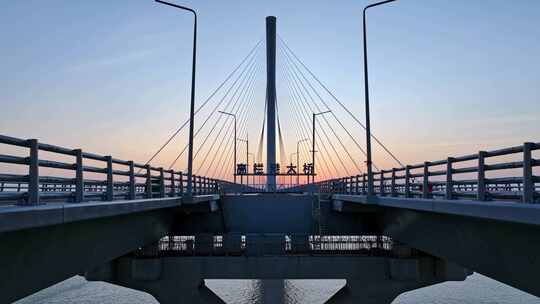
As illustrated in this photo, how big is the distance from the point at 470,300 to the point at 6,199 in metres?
64.9

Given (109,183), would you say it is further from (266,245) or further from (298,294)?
(298,294)

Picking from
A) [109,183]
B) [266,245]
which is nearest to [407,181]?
[109,183]

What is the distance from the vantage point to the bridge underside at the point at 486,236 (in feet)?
32.3

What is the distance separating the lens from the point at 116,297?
69.2 meters

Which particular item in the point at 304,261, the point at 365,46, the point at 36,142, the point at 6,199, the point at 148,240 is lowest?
the point at 304,261

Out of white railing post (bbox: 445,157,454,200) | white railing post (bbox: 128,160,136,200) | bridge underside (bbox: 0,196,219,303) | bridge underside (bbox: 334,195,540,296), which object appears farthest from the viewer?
white railing post (bbox: 128,160,136,200)

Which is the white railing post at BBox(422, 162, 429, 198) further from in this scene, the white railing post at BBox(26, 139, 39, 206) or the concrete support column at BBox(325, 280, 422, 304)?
the concrete support column at BBox(325, 280, 422, 304)

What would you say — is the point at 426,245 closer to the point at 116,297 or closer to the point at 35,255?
the point at 35,255

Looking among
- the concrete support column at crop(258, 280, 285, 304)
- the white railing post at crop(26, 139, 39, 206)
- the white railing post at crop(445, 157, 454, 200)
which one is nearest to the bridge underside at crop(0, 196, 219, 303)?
the white railing post at crop(26, 139, 39, 206)

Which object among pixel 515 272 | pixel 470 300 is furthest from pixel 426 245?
pixel 470 300

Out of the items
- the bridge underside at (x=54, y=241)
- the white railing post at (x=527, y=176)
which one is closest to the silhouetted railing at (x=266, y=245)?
the bridge underside at (x=54, y=241)

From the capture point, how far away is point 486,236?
12.2m

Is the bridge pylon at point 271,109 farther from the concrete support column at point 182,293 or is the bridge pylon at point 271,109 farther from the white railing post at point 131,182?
the white railing post at point 131,182

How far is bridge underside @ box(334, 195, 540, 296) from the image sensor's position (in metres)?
9.85
